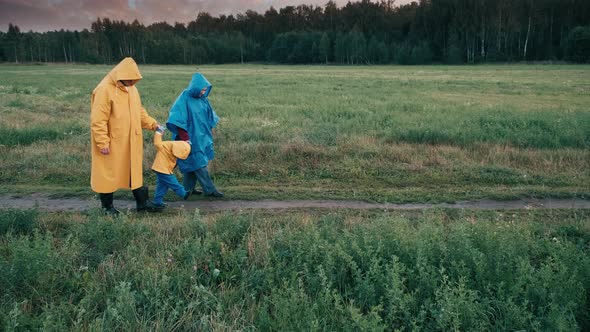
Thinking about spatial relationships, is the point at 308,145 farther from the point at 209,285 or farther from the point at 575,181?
the point at 209,285

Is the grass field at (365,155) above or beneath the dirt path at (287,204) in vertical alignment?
above

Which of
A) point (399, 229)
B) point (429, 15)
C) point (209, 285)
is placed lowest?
point (209, 285)

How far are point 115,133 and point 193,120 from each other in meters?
1.63

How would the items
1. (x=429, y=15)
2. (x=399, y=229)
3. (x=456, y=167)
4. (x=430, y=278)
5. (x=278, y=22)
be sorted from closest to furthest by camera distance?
(x=430, y=278), (x=399, y=229), (x=456, y=167), (x=429, y=15), (x=278, y=22)

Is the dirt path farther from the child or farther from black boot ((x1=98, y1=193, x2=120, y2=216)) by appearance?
black boot ((x1=98, y1=193, x2=120, y2=216))

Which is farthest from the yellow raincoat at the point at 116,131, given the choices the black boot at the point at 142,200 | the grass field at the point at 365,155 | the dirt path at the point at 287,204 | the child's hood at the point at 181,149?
the grass field at the point at 365,155

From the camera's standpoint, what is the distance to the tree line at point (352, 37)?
75.2 meters

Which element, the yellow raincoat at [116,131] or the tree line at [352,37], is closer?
the yellow raincoat at [116,131]

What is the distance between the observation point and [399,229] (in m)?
5.32

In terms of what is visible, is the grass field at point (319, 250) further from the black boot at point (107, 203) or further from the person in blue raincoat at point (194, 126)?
the person in blue raincoat at point (194, 126)

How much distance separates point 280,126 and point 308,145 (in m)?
3.05

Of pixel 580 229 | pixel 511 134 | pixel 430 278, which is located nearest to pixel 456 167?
pixel 511 134

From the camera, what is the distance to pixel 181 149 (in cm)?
784

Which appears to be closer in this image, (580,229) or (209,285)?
(209,285)
